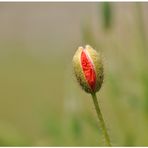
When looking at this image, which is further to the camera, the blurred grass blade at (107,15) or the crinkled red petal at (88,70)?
the blurred grass blade at (107,15)

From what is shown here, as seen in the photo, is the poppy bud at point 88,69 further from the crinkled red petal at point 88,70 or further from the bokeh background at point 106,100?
the bokeh background at point 106,100

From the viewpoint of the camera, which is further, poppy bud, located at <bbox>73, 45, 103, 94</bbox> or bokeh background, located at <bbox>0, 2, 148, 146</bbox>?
bokeh background, located at <bbox>0, 2, 148, 146</bbox>

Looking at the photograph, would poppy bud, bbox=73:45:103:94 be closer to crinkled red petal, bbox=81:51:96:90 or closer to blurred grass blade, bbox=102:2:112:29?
crinkled red petal, bbox=81:51:96:90

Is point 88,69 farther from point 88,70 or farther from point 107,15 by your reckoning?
point 107,15

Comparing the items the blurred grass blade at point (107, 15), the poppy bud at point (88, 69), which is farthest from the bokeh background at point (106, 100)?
the poppy bud at point (88, 69)

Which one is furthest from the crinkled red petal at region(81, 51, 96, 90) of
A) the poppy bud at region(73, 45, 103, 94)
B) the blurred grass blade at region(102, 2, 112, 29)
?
the blurred grass blade at region(102, 2, 112, 29)

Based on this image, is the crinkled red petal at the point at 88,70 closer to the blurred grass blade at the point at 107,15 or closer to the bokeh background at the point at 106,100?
the bokeh background at the point at 106,100

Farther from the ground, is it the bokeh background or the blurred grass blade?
the blurred grass blade

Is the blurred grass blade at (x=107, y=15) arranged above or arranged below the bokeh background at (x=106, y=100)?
above
